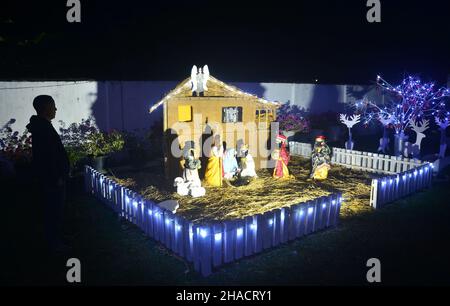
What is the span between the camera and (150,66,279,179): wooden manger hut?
34.6ft

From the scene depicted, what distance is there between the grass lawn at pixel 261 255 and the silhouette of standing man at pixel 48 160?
0.94 m

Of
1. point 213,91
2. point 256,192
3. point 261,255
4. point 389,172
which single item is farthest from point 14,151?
point 389,172

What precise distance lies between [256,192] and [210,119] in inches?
116

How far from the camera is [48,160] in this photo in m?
5.89

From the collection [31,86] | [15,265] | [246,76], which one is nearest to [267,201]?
→ [15,265]

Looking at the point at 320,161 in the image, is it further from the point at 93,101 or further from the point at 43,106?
the point at 93,101

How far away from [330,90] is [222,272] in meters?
17.7

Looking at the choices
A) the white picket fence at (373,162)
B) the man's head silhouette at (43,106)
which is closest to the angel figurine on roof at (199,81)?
the man's head silhouette at (43,106)

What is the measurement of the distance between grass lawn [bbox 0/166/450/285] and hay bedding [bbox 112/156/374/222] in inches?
50.1

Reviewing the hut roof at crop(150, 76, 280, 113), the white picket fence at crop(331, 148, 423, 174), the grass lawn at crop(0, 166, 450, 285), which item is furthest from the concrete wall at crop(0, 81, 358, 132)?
the white picket fence at crop(331, 148, 423, 174)

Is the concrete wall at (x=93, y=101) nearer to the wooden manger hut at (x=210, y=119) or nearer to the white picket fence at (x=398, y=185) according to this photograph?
the wooden manger hut at (x=210, y=119)

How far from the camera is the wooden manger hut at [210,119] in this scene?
Answer: 1054cm

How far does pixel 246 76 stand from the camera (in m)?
18.3

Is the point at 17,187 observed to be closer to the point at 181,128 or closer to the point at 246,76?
the point at 181,128
